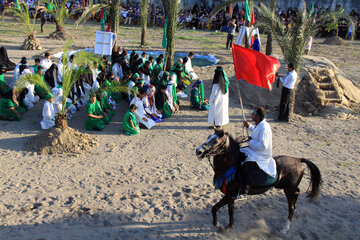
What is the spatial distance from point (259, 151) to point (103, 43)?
9654 millimetres

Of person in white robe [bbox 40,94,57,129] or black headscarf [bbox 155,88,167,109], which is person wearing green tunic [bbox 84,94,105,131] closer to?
person in white robe [bbox 40,94,57,129]

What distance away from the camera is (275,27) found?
34.5 ft

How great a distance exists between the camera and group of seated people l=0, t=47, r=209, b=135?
31.0ft

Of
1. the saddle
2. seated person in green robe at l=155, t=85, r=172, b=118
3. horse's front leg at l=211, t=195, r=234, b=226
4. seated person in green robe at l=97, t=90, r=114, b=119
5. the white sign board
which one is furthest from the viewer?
the white sign board

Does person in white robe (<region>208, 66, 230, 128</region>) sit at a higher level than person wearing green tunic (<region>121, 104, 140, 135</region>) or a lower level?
higher

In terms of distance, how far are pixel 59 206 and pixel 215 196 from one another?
284 centimetres

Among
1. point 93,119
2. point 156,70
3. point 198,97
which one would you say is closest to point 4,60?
point 156,70

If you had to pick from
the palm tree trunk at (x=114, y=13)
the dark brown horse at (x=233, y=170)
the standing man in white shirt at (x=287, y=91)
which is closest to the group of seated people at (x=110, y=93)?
the palm tree trunk at (x=114, y=13)

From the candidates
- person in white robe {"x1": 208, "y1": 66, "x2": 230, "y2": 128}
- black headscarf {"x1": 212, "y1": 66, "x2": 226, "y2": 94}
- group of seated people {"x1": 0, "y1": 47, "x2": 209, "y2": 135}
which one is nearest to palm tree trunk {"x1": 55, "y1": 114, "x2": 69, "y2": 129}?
group of seated people {"x1": 0, "y1": 47, "x2": 209, "y2": 135}

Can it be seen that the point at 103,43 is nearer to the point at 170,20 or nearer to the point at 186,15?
the point at 170,20

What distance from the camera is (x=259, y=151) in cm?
524

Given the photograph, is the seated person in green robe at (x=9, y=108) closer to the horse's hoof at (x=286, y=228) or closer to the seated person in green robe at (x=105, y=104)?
the seated person in green robe at (x=105, y=104)

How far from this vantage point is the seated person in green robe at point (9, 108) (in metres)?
9.70

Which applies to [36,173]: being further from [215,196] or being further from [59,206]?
[215,196]
